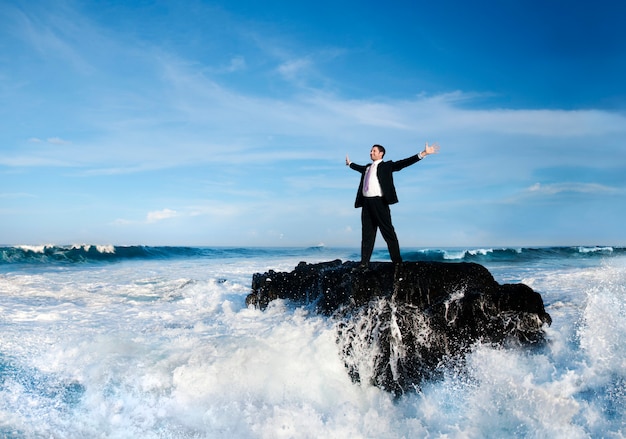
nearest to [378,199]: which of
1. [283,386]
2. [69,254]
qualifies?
[283,386]

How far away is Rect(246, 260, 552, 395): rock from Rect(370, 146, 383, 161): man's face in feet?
5.85

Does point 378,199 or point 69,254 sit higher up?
point 378,199

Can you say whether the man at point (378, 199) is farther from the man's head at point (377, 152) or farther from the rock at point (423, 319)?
the rock at point (423, 319)

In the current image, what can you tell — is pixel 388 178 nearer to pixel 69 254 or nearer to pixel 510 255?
pixel 510 255

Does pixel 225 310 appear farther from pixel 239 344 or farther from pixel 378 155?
pixel 378 155

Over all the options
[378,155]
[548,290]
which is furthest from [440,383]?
[548,290]

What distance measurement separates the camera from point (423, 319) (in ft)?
20.7

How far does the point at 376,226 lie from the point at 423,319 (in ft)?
6.80

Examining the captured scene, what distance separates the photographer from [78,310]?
34.0ft

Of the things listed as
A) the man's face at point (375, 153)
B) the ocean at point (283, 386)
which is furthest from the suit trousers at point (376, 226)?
the ocean at point (283, 386)

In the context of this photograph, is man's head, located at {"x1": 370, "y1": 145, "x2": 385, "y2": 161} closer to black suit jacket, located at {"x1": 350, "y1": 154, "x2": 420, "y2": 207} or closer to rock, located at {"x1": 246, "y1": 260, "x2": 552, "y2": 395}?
black suit jacket, located at {"x1": 350, "y1": 154, "x2": 420, "y2": 207}

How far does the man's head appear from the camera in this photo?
7.76 meters

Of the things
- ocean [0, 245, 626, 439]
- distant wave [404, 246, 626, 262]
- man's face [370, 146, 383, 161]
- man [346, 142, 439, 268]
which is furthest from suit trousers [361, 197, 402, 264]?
distant wave [404, 246, 626, 262]

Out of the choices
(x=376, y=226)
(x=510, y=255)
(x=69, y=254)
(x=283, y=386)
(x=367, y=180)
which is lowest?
(x=283, y=386)
